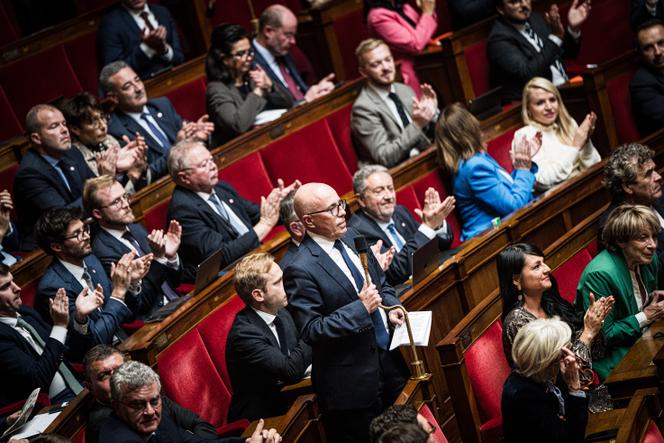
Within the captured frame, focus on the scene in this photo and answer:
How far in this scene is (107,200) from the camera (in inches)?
72.8

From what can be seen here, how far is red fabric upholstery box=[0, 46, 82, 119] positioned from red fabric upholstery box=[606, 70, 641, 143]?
1276 millimetres

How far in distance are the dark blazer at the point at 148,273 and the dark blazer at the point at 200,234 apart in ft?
0.21

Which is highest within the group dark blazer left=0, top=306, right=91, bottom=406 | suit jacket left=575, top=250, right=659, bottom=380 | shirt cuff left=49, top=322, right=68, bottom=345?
shirt cuff left=49, top=322, right=68, bottom=345

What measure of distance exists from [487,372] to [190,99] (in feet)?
4.24

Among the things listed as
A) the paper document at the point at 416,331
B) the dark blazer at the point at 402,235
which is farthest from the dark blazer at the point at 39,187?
the paper document at the point at 416,331

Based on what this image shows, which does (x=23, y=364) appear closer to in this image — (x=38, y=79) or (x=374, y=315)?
(x=374, y=315)

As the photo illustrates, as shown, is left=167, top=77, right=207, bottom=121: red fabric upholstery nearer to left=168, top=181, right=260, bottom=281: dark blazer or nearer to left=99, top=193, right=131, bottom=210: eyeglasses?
left=168, top=181, right=260, bottom=281: dark blazer

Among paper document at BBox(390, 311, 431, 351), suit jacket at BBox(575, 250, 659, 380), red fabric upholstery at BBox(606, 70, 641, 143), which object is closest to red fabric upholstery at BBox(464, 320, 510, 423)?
paper document at BBox(390, 311, 431, 351)

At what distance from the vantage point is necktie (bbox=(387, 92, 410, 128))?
232 cm

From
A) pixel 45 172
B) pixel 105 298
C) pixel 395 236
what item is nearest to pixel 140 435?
→ pixel 105 298

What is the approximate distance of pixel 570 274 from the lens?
1757 millimetres

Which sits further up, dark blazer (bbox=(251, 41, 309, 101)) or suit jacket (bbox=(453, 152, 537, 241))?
dark blazer (bbox=(251, 41, 309, 101))

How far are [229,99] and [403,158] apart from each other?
413 mm

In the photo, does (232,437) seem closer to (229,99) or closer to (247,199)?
(247,199)
